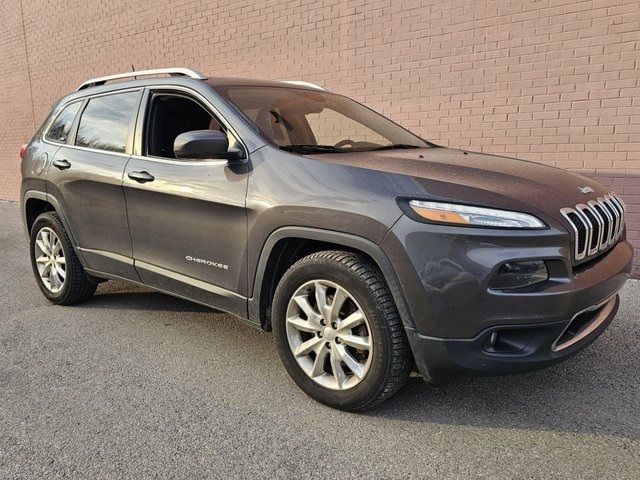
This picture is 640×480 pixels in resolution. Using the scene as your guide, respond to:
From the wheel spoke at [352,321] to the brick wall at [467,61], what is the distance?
3699 mm

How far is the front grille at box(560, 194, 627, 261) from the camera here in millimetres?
2430

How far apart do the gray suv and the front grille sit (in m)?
0.01

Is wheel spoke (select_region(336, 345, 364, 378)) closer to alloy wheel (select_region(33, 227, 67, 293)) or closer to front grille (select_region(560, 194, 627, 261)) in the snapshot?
front grille (select_region(560, 194, 627, 261))

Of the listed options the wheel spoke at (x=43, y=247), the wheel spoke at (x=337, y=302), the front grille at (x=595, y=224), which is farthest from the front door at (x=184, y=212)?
the front grille at (x=595, y=224)

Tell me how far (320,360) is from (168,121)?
1977 millimetres

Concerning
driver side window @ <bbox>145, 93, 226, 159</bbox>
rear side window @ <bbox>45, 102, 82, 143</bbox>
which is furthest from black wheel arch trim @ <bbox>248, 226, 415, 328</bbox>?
rear side window @ <bbox>45, 102, 82, 143</bbox>

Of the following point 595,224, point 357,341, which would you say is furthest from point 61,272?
point 595,224

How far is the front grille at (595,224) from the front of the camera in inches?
95.7

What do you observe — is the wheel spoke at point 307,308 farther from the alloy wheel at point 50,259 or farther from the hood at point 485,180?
the alloy wheel at point 50,259

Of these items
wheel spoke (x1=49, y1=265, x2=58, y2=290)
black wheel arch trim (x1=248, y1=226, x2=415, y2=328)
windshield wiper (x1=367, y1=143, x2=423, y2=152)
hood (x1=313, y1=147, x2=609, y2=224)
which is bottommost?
wheel spoke (x1=49, y1=265, x2=58, y2=290)

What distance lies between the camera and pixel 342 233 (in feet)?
8.38

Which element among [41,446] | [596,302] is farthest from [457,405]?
[41,446]

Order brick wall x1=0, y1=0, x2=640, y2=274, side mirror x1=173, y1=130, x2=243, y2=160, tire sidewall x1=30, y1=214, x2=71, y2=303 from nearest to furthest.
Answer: side mirror x1=173, y1=130, x2=243, y2=160, tire sidewall x1=30, y1=214, x2=71, y2=303, brick wall x1=0, y1=0, x2=640, y2=274

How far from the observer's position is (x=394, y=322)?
2467mm
